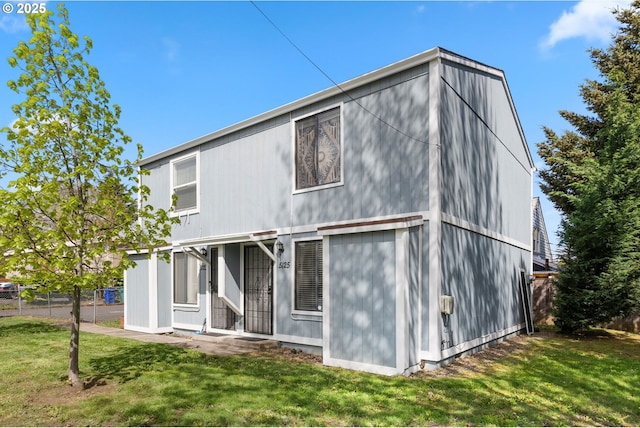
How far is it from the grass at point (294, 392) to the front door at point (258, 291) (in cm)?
189

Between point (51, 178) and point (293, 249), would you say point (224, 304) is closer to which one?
point (293, 249)

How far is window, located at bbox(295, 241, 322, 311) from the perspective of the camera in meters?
8.80

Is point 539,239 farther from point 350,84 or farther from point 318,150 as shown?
point 350,84

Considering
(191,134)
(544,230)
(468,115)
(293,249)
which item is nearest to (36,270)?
(293,249)

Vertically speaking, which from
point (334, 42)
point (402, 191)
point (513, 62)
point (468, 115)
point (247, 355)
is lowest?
point (247, 355)

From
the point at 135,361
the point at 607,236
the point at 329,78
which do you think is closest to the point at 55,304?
the point at 135,361

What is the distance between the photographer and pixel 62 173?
19.2 ft

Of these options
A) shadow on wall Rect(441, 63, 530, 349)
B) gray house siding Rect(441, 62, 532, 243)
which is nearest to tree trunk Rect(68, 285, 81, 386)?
shadow on wall Rect(441, 63, 530, 349)

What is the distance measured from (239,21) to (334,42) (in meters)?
1.82

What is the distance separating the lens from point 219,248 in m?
10.7

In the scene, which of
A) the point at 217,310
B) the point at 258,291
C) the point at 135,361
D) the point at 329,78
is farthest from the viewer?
the point at 217,310

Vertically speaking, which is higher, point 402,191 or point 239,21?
point 239,21

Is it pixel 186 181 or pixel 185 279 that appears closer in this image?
pixel 185 279

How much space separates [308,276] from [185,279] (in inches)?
185
